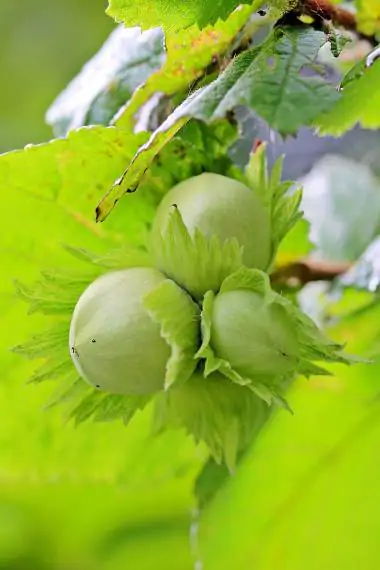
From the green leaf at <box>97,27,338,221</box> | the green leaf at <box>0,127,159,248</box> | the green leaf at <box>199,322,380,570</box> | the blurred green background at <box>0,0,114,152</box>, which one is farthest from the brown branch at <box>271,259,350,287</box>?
the blurred green background at <box>0,0,114,152</box>

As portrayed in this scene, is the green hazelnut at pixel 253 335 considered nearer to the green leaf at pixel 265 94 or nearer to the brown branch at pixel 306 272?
the green leaf at pixel 265 94

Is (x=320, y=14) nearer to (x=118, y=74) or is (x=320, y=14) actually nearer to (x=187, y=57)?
(x=187, y=57)

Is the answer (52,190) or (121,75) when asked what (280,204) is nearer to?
(52,190)

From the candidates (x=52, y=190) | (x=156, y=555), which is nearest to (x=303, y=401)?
(x=52, y=190)

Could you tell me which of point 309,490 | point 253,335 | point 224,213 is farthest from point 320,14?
point 309,490

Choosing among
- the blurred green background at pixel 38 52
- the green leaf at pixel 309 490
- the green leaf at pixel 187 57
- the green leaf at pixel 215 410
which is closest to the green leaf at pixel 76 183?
the green leaf at pixel 187 57

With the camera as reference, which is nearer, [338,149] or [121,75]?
[121,75]
